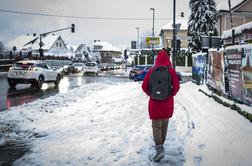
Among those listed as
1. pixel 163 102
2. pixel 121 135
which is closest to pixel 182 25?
pixel 121 135

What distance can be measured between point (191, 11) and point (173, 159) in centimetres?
4209

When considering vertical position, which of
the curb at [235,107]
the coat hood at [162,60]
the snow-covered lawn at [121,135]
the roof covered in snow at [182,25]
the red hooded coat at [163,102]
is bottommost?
the snow-covered lawn at [121,135]

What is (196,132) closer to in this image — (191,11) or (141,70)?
(141,70)

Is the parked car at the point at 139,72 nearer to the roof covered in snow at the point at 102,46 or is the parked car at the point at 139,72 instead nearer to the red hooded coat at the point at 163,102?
the red hooded coat at the point at 163,102

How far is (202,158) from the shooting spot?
498 cm

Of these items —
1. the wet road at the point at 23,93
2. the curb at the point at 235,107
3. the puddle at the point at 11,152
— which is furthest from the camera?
the wet road at the point at 23,93

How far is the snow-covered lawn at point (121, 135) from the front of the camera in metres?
5.08

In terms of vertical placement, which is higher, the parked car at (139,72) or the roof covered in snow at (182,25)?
the roof covered in snow at (182,25)

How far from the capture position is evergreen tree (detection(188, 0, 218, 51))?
42.2 metres

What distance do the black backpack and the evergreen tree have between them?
1533 inches

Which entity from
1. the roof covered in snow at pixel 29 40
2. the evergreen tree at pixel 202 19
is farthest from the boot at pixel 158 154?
the roof covered in snow at pixel 29 40

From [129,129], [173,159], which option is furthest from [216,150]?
[129,129]

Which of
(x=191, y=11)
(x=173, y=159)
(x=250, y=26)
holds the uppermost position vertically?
(x=191, y=11)

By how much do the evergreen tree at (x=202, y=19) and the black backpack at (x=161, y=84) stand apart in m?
38.9
